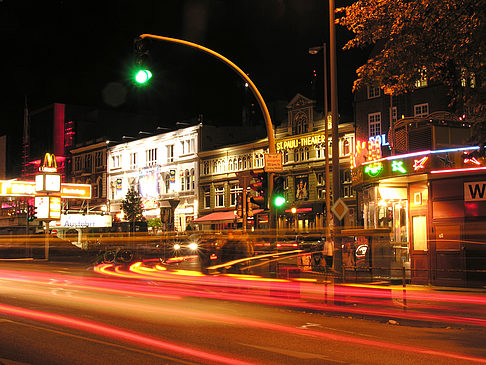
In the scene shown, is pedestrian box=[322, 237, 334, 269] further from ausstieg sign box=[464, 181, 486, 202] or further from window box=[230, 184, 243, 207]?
window box=[230, 184, 243, 207]

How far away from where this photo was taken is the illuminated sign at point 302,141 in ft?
175

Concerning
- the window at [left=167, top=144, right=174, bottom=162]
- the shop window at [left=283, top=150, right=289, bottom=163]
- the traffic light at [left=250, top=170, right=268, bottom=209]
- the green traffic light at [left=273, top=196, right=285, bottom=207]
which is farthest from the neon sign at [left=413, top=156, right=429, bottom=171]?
the window at [left=167, top=144, right=174, bottom=162]

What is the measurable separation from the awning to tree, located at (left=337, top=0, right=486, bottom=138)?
44.0 metres

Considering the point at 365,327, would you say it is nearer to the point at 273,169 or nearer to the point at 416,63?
the point at 416,63

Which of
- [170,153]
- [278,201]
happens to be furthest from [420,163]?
[170,153]

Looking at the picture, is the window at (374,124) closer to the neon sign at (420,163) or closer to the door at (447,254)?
the neon sign at (420,163)

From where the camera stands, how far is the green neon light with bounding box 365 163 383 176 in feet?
73.6

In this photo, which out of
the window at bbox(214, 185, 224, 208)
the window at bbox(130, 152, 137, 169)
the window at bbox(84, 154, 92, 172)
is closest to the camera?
the window at bbox(214, 185, 224, 208)

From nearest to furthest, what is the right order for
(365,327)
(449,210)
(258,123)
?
(365,327)
(449,210)
(258,123)

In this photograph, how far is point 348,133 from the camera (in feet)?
168

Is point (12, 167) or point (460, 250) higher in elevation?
point (12, 167)

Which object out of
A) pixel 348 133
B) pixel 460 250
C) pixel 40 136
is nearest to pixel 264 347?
pixel 460 250

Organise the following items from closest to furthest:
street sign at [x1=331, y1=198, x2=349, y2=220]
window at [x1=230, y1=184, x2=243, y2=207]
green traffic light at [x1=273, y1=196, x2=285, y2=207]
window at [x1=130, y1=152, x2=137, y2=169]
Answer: green traffic light at [x1=273, y1=196, x2=285, y2=207] < street sign at [x1=331, y1=198, x2=349, y2=220] < window at [x1=230, y1=184, x2=243, y2=207] < window at [x1=130, y1=152, x2=137, y2=169]

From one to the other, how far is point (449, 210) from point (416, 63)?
7579mm
